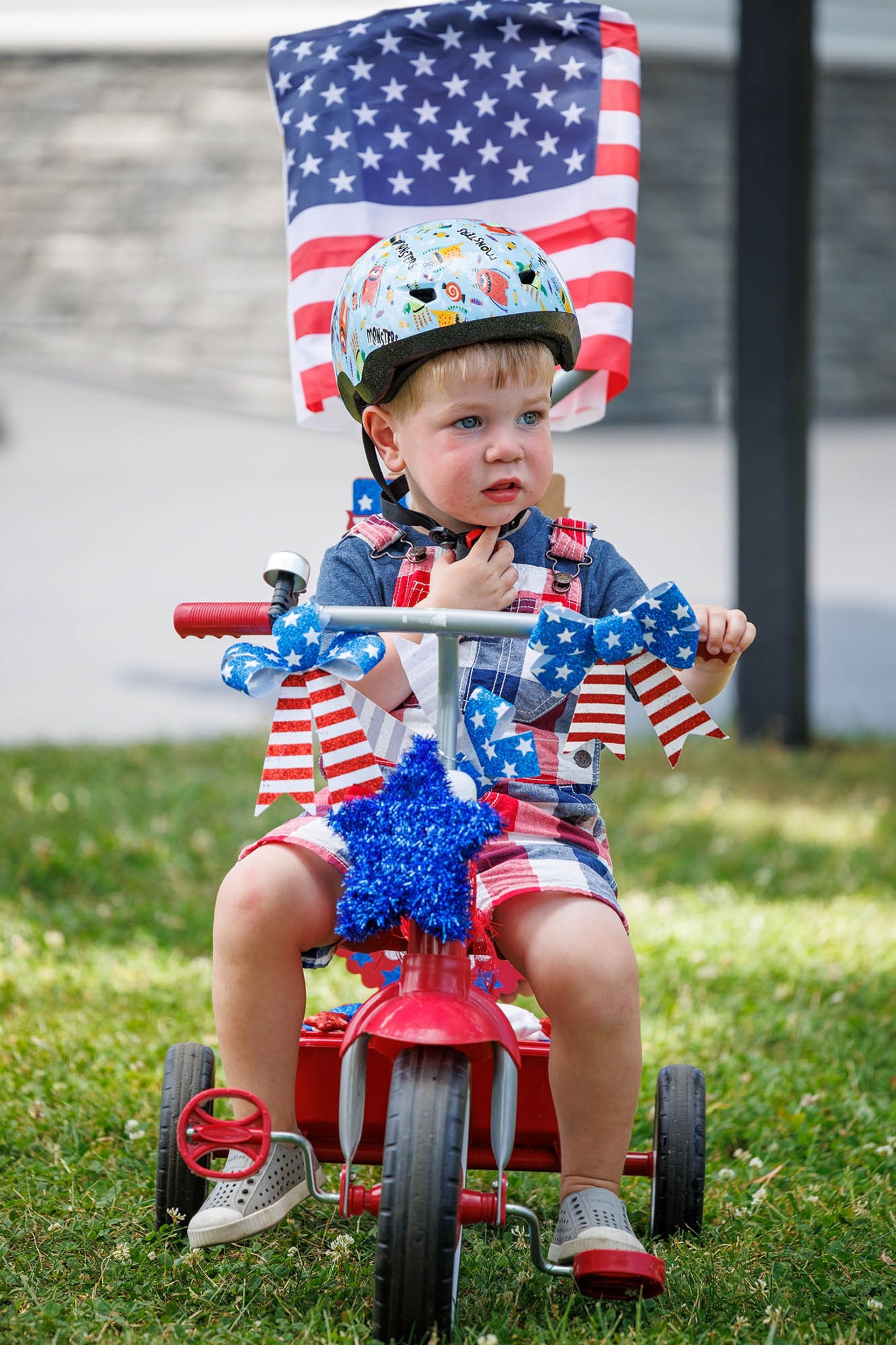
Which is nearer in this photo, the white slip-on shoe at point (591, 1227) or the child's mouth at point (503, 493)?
the white slip-on shoe at point (591, 1227)

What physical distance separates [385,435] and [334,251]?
63cm

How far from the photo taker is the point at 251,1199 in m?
2.05

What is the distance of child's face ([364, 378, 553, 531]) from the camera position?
2111mm

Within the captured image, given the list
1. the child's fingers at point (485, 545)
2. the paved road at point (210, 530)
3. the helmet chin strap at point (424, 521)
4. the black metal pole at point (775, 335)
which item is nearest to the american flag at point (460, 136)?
the helmet chin strap at point (424, 521)

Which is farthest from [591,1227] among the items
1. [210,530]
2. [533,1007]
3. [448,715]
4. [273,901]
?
[210,530]

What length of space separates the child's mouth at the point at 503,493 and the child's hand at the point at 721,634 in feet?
1.16

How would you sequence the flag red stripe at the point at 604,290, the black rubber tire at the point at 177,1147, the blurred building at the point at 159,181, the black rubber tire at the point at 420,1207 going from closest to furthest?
the black rubber tire at the point at 420,1207 < the black rubber tire at the point at 177,1147 < the flag red stripe at the point at 604,290 < the blurred building at the point at 159,181

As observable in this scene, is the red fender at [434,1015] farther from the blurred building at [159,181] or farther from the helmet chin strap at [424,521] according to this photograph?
the blurred building at [159,181]

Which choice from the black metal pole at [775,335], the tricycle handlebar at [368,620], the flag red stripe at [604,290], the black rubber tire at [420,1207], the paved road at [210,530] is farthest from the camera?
the paved road at [210,530]

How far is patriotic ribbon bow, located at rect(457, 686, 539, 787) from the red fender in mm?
260

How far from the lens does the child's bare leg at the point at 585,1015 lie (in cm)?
194

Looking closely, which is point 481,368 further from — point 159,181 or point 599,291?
point 159,181

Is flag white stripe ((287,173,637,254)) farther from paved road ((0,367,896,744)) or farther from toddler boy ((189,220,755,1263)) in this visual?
paved road ((0,367,896,744))

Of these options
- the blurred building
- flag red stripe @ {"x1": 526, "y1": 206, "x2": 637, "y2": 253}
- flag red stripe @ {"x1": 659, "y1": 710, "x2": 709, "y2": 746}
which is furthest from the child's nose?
the blurred building
